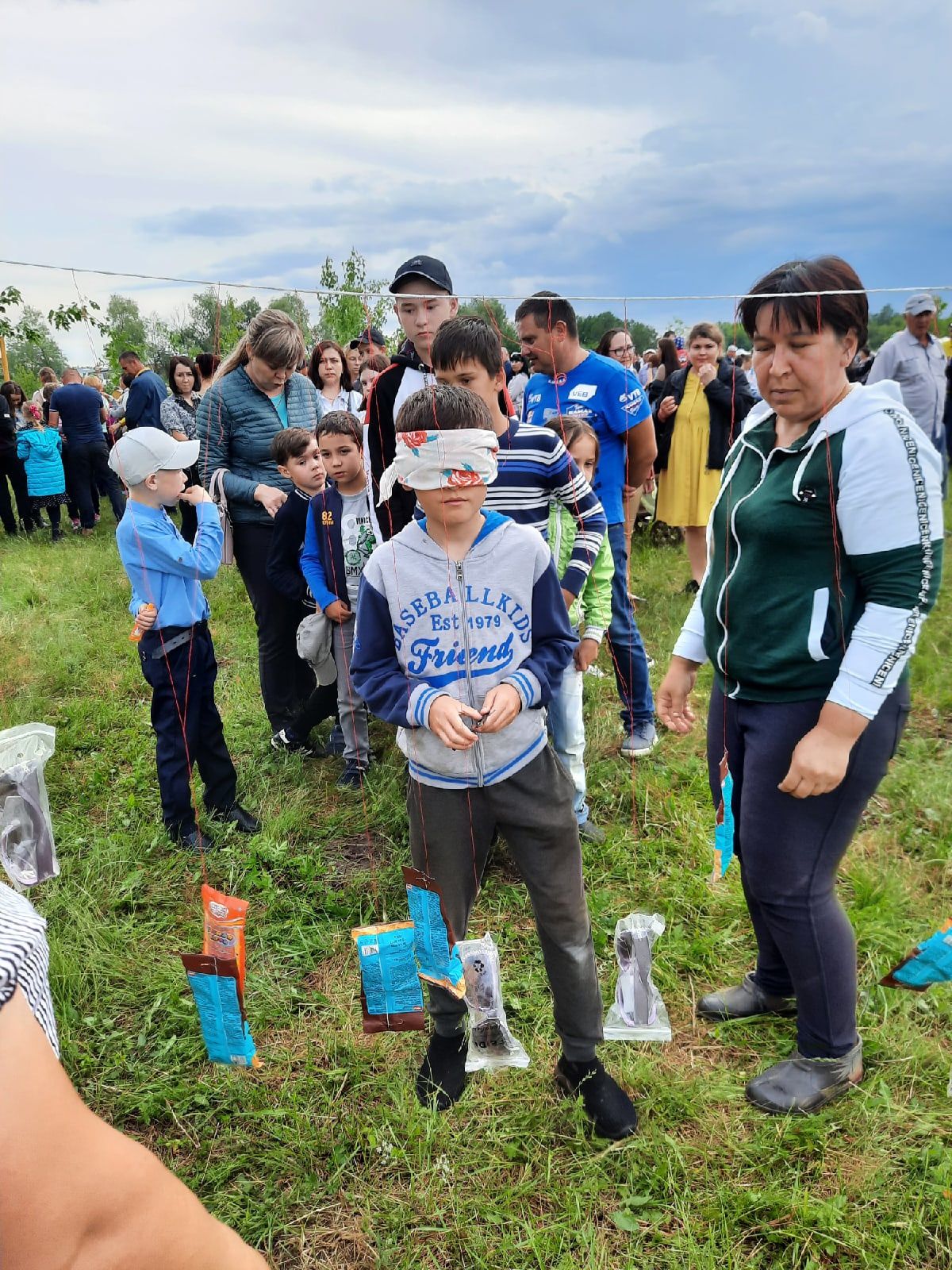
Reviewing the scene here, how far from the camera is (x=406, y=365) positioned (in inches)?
115

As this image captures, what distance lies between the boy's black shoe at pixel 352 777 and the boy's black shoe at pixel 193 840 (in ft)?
2.18

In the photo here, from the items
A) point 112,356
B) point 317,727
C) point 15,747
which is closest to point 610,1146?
point 15,747

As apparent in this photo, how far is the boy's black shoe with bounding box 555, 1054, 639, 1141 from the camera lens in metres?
2.02

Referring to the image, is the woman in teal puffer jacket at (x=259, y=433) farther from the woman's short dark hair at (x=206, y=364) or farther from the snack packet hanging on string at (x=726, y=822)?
the snack packet hanging on string at (x=726, y=822)

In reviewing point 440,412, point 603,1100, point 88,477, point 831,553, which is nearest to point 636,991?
point 603,1100

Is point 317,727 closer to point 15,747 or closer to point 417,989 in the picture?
point 15,747

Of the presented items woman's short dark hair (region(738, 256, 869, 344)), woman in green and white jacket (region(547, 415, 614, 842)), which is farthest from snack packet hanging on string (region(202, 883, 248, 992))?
woman's short dark hair (region(738, 256, 869, 344))

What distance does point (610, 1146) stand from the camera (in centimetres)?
200

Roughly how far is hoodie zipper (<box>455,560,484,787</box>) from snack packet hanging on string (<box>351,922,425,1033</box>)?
0.38 metres

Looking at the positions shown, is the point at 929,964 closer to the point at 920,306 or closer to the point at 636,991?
the point at 636,991

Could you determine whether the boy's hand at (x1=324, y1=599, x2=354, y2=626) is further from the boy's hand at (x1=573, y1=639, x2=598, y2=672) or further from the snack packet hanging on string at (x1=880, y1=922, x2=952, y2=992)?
the snack packet hanging on string at (x1=880, y1=922, x2=952, y2=992)

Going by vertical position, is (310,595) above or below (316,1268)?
above

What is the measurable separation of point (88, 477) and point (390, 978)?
9995 mm

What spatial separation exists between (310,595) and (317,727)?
1006 mm
